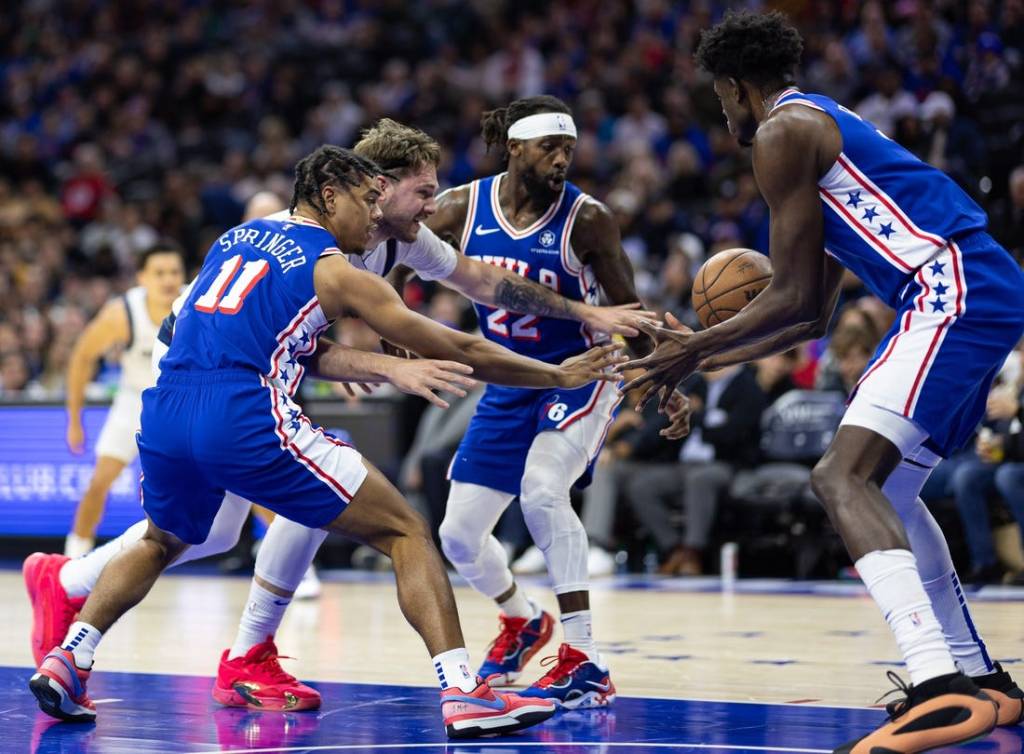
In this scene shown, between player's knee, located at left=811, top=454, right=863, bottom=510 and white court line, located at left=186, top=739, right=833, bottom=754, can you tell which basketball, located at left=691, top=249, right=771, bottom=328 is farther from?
white court line, located at left=186, top=739, right=833, bottom=754

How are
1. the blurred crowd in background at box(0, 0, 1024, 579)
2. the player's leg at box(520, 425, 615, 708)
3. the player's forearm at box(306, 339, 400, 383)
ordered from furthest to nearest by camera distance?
the blurred crowd in background at box(0, 0, 1024, 579) → the player's leg at box(520, 425, 615, 708) → the player's forearm at box(306, 339, 400, 383)

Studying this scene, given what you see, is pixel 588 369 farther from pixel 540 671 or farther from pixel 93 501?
pixel 93 501

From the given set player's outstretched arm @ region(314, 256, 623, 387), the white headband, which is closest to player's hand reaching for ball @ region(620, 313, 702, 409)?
player's outstretched arm @ region(314, 256, 623, 387)

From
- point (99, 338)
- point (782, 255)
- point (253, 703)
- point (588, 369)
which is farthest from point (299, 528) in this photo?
point (99, 338)

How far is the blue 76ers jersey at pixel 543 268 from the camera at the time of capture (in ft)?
18.5

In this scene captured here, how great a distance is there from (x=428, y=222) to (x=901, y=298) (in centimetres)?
230

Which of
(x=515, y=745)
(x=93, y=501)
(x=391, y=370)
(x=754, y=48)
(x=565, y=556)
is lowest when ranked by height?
(x=515, y=745)

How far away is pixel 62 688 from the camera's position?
4645mm

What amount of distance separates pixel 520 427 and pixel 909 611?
202 cm

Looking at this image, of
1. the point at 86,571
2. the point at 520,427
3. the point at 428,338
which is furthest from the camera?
the point at 520,427

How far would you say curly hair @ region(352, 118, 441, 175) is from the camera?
5078 mm

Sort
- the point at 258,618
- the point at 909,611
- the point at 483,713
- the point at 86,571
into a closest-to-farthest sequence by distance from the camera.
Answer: the point at 909,611
the point at 483,713
the point at 258,618
the point at 86,571

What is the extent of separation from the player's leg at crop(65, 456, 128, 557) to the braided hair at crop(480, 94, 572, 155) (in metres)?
3.96

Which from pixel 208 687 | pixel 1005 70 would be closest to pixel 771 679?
pixel 208 687
